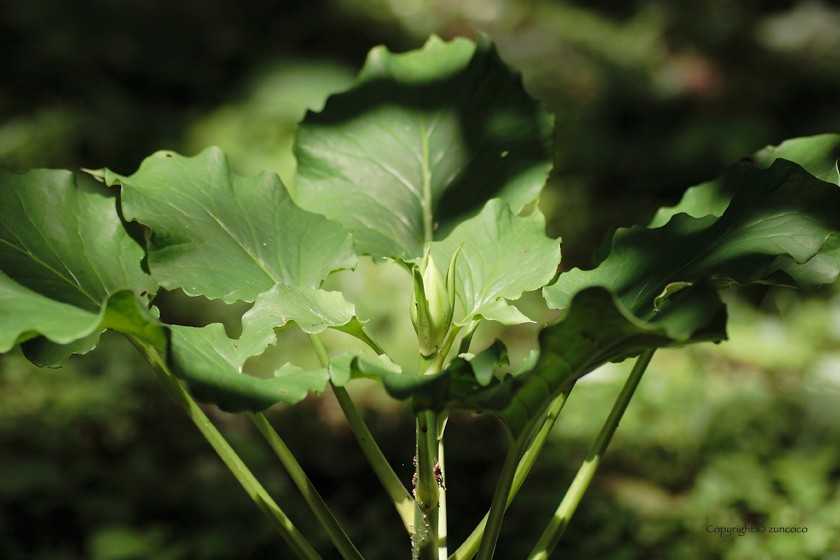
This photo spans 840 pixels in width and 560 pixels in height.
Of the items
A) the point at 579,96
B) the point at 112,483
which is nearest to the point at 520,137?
the point at 112,483

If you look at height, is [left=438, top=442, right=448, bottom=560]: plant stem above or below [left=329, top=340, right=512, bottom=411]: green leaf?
below

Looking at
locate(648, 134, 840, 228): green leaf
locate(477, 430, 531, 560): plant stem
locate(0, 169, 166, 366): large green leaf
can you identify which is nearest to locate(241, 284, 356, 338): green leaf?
locate(0, 169, 166, 366): large green leaf

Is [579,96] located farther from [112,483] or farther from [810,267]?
[810,267]

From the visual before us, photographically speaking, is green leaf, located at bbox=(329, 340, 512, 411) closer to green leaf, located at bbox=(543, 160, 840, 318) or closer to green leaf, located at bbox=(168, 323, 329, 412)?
green leaf, located at bbox=(168, 323, 329, 412)

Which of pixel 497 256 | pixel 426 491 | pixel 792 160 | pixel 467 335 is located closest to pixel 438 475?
pixel 426 491

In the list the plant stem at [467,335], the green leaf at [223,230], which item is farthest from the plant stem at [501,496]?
the green leaf at [223,230]

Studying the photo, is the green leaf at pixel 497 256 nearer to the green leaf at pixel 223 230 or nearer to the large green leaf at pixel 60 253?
the green leaf at pixel 223 230

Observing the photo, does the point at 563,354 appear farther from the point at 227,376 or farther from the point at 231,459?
the point at 231,459
